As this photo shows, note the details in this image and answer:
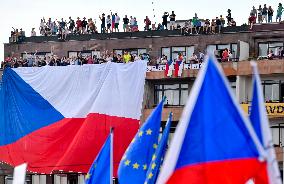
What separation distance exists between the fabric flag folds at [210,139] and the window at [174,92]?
48.5 m

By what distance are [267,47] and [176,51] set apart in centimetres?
801

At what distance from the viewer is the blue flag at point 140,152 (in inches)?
1044

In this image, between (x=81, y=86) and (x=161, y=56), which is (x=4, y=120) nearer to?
(x=81, y=86)

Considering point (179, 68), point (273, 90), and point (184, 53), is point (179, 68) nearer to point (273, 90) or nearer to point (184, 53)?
point (184, 53)

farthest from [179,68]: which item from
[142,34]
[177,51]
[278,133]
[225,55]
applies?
[278,133]

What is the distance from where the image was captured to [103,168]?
25.4m

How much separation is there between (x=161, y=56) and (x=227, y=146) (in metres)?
52.0

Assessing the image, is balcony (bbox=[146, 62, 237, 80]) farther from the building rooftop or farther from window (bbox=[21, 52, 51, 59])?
window (bbox=[21, 52, 51, 59])

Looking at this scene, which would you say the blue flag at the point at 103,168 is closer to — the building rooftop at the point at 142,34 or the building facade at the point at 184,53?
the building facade at the point at 184,53

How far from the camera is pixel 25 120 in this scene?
6438 cm

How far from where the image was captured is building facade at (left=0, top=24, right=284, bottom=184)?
58.9 meters

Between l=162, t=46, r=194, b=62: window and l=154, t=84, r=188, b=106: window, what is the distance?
260 cm

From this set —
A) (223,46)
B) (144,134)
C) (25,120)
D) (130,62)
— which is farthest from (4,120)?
(144,134)

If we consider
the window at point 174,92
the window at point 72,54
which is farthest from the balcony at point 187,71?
the window at point 72,54
